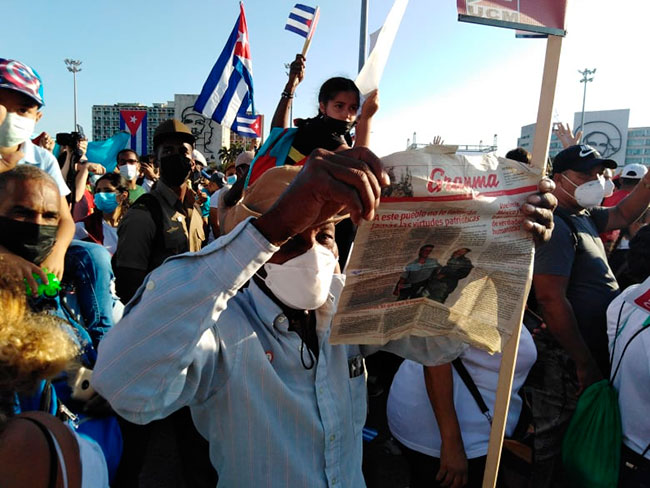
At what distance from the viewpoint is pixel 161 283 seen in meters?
1.01

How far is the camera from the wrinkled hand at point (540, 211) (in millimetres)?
1317

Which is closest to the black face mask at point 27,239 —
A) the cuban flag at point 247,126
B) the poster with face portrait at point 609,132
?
the cuban flag at point 247,126

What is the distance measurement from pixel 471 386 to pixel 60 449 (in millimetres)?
1597

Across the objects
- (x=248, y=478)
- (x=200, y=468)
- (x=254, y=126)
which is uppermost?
(x=254, y=126)

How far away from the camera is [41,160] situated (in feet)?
9.76

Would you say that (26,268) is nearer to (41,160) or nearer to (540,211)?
(41,160)

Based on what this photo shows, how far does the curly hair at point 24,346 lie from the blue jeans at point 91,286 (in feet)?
2.17

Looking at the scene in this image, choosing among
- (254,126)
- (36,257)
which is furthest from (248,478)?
(254,126)

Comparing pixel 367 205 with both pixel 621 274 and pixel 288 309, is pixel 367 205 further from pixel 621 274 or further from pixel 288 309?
pixel 621 274

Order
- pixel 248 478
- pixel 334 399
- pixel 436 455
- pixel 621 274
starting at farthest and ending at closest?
pixel 621 274 < pixel 436 455 < pixel 334 399 < pixel 248 478

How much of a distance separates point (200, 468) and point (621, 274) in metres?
3.92

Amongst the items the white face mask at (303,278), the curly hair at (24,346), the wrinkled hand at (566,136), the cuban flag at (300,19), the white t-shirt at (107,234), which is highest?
the cuban flag at (300,19)

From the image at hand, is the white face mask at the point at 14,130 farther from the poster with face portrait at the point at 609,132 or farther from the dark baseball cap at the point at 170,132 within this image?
the poster with face portrait at the point at 609,132

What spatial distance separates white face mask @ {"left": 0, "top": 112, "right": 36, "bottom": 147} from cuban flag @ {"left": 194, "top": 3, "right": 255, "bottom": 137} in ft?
9.46
